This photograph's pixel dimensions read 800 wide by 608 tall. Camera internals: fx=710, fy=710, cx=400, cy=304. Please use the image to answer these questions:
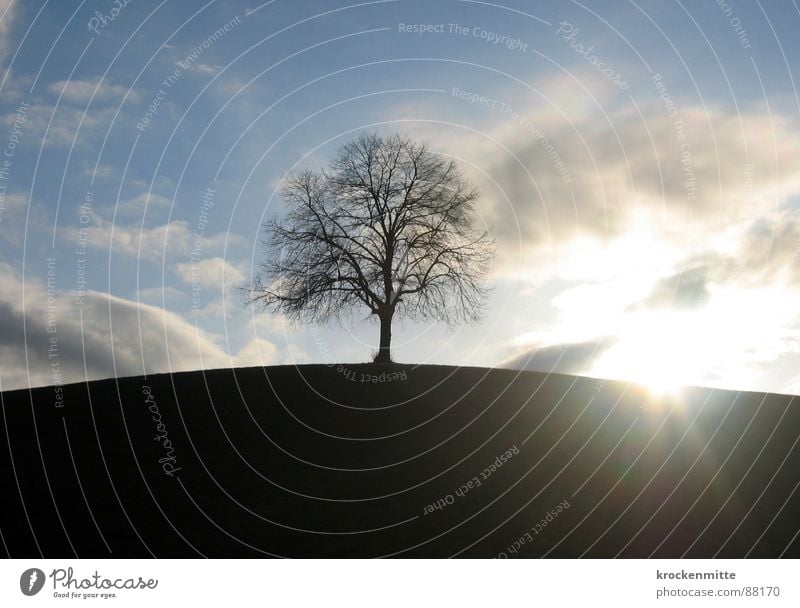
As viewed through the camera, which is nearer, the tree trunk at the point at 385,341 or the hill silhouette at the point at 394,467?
the hill silhouette at the point at 394,467

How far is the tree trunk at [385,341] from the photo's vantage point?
34156 millimetres

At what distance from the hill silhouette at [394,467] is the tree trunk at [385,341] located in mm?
1121

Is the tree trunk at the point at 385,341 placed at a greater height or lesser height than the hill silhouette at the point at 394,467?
greater

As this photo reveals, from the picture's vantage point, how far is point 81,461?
21.7 meters

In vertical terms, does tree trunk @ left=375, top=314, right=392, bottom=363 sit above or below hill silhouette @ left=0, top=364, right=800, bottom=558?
above

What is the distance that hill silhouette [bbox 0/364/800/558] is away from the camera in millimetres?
16562

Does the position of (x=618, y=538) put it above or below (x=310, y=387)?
below

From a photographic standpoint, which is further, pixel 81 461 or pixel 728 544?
pixel 81 461

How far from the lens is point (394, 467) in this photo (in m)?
22.2

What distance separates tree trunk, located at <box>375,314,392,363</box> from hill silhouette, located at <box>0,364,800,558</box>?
1.12 metres

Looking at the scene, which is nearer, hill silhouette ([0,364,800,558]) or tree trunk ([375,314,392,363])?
hill silhouette ([0,364,800,558])

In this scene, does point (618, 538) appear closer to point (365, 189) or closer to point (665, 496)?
point (665, 496)

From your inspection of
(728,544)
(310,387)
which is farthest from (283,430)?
(728,544)
